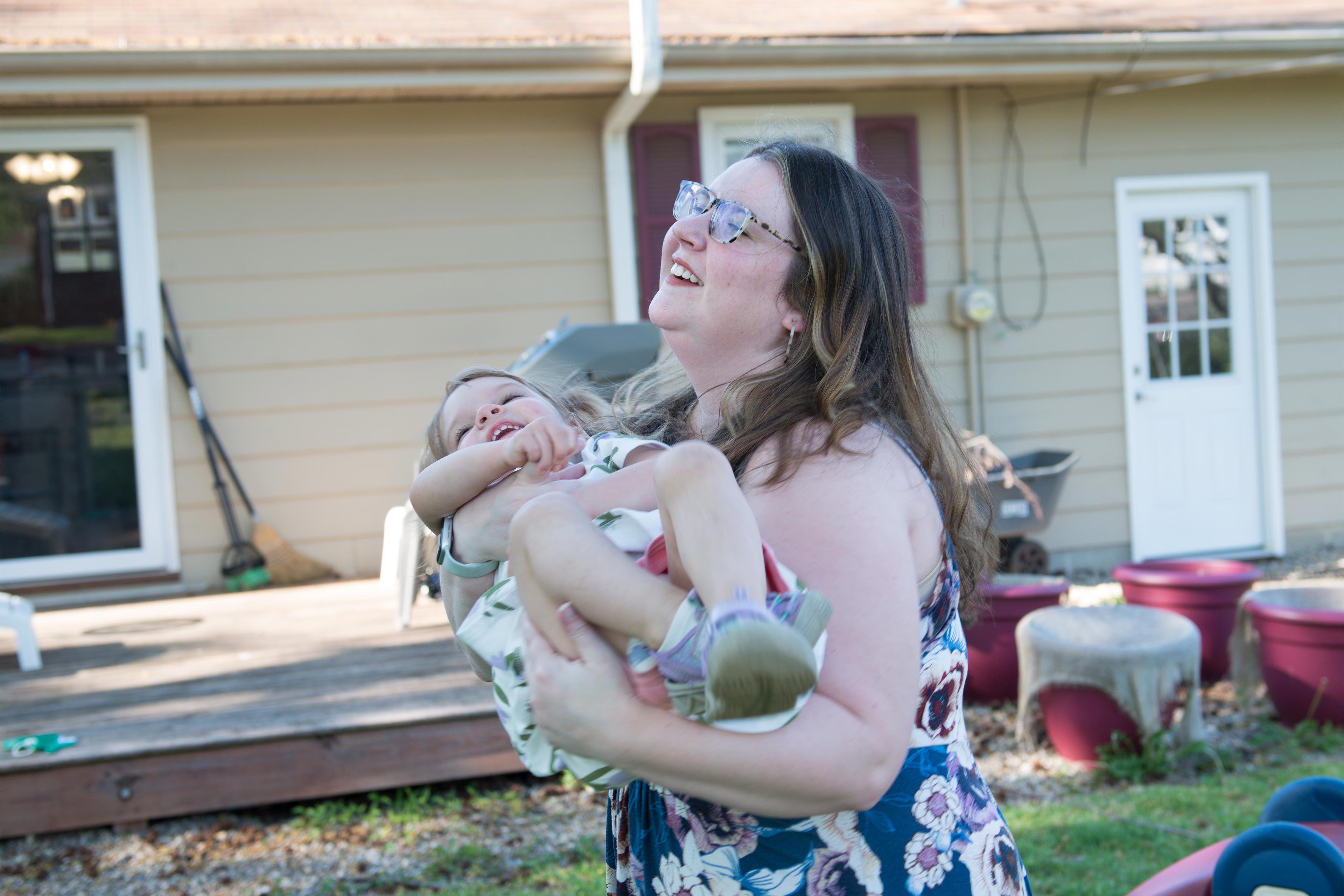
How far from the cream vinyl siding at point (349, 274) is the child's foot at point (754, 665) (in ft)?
16.5

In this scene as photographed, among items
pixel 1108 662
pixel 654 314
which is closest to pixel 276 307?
pixel 1108 662

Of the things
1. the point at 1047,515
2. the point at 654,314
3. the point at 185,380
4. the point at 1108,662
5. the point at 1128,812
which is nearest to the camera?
the point at 654,314

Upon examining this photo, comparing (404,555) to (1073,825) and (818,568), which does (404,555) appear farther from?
(818,568)

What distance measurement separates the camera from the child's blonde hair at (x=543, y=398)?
1762 millimetres

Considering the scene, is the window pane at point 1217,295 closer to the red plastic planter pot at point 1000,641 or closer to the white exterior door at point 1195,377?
the white exterior door at point 1195,377

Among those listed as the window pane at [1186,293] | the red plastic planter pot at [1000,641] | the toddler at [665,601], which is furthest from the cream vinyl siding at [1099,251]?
the toddler at [665,601]

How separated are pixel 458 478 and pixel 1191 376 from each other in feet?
21.4

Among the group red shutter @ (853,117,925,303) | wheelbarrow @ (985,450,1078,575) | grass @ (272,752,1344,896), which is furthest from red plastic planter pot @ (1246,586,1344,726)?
red shutter @ (853,117,925,303)

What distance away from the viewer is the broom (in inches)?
217

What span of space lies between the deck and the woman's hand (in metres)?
2.52

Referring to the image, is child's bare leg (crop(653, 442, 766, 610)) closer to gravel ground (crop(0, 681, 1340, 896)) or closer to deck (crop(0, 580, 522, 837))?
gravel ground (crop(0, 681, 1340, 896))

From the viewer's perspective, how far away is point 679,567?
3.37 feet

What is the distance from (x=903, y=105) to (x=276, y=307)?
3812mm

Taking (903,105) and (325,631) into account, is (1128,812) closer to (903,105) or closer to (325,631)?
(325,631)
